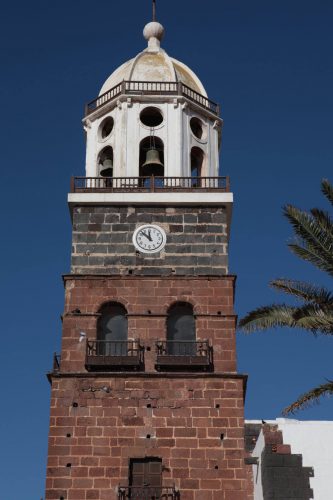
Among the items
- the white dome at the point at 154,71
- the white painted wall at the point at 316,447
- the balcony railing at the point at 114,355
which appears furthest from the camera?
the white dome at the point at 154,71

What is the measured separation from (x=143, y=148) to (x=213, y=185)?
275 centimetres

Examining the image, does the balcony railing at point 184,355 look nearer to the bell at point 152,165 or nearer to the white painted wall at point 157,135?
the white painted wall at point 157,135

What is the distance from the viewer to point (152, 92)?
33.8 m

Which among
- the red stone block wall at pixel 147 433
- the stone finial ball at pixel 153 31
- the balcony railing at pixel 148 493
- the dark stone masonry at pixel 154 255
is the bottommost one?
the balcony railing at pixel 148 493

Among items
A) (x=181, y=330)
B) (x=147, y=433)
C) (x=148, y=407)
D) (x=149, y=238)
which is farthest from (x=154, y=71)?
(x=147, y=433)

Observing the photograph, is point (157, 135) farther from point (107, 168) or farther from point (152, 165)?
point (107, 168)

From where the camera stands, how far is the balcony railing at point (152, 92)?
33812 millimetres

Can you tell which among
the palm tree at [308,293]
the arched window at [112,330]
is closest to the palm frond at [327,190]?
the palm tree at [308,293]

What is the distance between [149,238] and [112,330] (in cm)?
321

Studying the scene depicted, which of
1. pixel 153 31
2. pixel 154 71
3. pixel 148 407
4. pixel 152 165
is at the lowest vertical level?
pixel 148 407

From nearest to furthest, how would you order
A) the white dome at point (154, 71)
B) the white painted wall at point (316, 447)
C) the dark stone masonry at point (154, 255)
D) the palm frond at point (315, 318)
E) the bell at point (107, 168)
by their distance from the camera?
1. the palm frond at point (315, 318)
2. the white painted wall at point (316, 447)
3. the dark stone masonry at point (154, 255)
4. the bell at point (107, 168)
5. the white dome at point (154, 71)

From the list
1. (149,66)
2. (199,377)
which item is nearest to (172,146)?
(149,66)

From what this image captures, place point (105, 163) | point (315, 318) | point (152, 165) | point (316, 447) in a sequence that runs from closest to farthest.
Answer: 1. point (315, 318)
2. point (316, 447)
3. point (152, 165)
4. point (105, 163)

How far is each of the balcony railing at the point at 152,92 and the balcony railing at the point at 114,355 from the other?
900 cm
